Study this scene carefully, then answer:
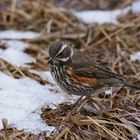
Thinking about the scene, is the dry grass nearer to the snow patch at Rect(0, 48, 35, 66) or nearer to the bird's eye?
the snow patch at Rect(0, 48, 35, 66)

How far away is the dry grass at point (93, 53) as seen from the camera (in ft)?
18.3

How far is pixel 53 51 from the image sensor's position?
19.6 ft

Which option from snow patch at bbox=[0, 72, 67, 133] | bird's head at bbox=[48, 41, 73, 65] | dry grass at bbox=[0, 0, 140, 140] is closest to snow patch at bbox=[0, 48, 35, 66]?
dry grass at bbox=[0, 0, 140, 140]

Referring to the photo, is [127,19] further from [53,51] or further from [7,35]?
[53,51]

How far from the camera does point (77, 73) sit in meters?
6.08

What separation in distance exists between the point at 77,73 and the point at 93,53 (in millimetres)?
1705

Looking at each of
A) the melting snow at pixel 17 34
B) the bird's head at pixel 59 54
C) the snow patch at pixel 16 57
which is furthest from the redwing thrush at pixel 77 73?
the melting snow at pixel 17 34

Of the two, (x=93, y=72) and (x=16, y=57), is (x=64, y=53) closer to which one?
(x=93, y=72)

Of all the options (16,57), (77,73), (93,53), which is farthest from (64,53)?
(93,53)

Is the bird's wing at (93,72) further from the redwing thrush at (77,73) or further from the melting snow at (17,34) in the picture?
the melting snow at (17,34)

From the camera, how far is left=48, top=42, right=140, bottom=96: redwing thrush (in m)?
6.02

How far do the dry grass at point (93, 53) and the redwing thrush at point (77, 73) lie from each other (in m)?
0.22

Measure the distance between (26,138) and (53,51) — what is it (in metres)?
1.07

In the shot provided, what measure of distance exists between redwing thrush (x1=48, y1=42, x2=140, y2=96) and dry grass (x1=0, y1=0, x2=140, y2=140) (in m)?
0.22
